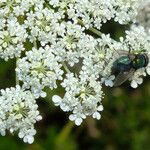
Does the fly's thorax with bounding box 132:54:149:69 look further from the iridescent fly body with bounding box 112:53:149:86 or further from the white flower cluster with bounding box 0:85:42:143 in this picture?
the white flower cluster with bounding box 0:85:42:143

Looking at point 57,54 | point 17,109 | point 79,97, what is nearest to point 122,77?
point 79,97

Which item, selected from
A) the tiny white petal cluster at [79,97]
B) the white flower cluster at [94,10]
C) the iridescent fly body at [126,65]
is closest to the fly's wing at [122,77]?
the iridescent fly body at [126,65]

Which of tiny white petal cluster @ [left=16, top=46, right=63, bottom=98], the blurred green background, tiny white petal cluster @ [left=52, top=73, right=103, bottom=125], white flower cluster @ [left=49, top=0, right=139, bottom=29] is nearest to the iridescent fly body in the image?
tiny white petal cluster @ [left=52, top=73, right=103, bottom=125]

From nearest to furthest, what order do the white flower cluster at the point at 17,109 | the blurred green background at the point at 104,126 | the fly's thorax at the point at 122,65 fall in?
1. the white flower cluster at the point at 17,109
2. the fly's thorax at the point at 122,65
3. the blurred green background at the point at 104,126

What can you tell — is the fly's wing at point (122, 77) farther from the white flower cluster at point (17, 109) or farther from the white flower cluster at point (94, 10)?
the white flower cluster at point (17, 109)

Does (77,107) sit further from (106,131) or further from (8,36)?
(106,131)

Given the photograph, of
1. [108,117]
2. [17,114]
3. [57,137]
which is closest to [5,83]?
[57,137]

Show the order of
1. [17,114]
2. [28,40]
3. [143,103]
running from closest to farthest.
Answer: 1. [17,114]
2. [28,40]
3. [143,103]
